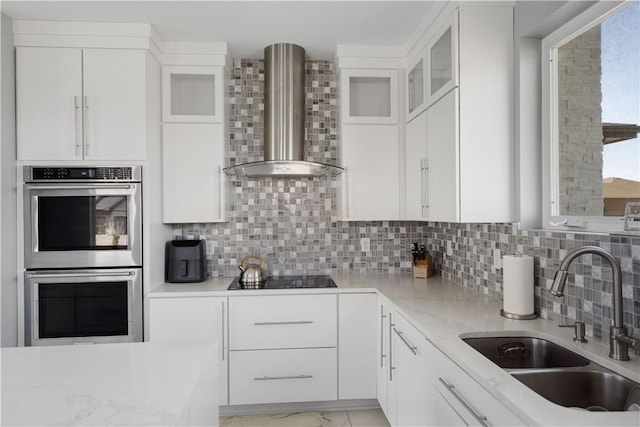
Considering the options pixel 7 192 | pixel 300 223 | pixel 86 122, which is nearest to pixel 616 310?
pixel 300 223

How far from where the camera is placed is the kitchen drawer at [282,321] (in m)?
2.55

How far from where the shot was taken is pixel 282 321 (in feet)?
8.42

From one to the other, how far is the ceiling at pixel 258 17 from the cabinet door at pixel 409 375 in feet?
5.72

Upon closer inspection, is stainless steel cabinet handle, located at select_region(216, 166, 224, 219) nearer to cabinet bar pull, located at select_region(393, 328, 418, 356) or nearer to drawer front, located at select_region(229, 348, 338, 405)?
drawer front, located at select_region(229, 348, 338, 405)

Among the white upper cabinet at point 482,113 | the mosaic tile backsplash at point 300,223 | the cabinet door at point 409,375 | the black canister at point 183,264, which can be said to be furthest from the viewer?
the mosaic tile backsplash at point 300,223

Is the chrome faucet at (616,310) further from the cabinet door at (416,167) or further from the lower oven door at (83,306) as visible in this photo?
the lower oven door at (83,306)

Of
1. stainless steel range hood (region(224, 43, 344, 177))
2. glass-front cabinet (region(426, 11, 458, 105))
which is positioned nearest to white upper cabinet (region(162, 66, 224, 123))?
stainless steel range hood (region(224, 43, 344, 177))

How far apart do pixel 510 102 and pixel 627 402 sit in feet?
4.58

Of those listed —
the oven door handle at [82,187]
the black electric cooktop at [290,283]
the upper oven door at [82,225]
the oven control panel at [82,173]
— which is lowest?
the black electric cooktop at [290,283]

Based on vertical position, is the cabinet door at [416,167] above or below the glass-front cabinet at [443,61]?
below

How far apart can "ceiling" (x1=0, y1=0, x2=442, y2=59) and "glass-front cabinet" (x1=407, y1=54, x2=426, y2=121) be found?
215 millimetres

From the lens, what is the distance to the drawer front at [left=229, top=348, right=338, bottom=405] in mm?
2551

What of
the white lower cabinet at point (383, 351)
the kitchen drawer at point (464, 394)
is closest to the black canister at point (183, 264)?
the white lower cabinet at point (383, 351)

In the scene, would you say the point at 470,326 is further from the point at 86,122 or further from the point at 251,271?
the point at 86,122
